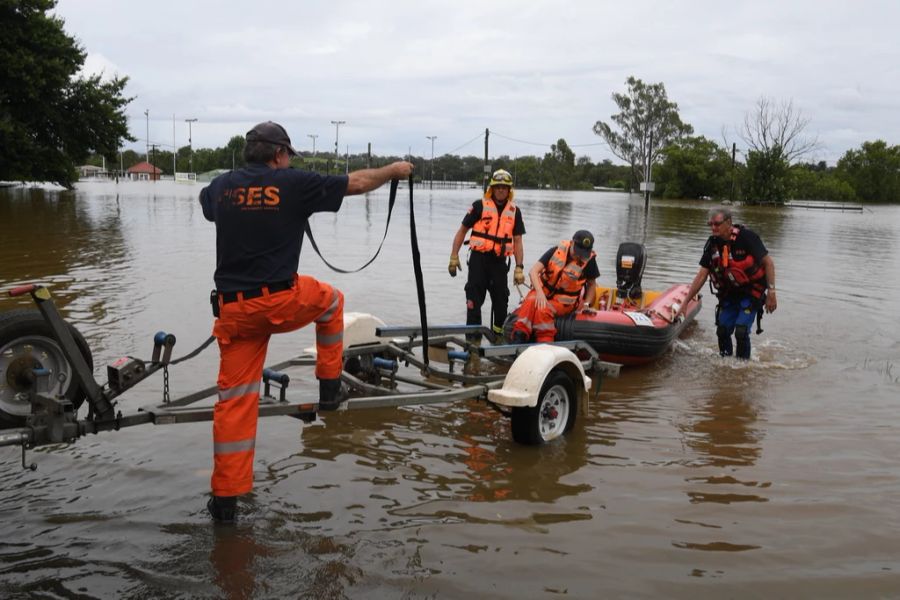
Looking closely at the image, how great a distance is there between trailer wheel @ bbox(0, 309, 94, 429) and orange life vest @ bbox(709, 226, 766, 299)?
6404 millimetres

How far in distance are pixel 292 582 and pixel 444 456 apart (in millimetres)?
1992

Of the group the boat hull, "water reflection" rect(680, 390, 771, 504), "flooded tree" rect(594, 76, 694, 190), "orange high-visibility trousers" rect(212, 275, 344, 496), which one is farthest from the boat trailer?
"flooded tree" rect(594, 76, 694, 190)

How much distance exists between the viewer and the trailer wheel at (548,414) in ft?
18.7

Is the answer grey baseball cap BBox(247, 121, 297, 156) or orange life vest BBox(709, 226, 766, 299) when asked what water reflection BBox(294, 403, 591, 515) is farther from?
orange life vest BBox(709, 226, 766, 299)

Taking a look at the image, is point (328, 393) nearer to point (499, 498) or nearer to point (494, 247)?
point (499, 498)

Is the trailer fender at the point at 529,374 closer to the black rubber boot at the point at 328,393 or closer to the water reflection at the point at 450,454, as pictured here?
the water reflection at the point at 450,454

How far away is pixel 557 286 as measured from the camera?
8.03m

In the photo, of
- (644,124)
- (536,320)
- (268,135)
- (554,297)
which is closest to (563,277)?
(554,297)

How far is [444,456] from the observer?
5602 millimetres

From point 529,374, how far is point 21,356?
3179mm

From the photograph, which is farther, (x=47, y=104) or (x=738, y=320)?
Answer: (x=47, y=104)

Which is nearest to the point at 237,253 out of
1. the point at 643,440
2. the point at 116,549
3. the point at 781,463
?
the point at 116,549

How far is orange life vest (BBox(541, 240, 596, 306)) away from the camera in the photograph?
7.89 m

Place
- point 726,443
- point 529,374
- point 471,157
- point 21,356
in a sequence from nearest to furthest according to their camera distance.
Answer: point 21,356 < point 529,374 < point 726,443 < point 471,157
